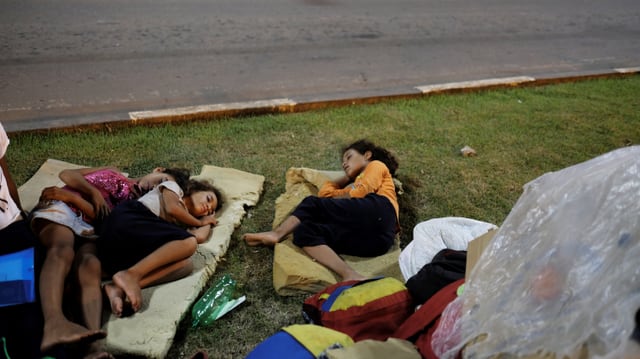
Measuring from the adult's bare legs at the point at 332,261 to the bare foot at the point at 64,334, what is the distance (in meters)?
1.23

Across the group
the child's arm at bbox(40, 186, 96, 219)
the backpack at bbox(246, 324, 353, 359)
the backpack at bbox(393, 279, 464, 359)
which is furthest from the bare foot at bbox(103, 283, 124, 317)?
the backpack at bbox(393, 279, 464, 359)

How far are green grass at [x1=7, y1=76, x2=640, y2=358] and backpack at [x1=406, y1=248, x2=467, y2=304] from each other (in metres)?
0.62

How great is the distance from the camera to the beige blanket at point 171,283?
259 centimetres

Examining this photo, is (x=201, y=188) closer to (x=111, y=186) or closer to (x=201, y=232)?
(x=201, y=232)

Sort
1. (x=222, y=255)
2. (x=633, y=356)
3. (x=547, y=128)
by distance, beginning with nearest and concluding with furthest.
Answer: (x=633, y=356) < (x=222, y=255) < (x=547, y=128)

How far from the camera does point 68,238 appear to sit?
2908mm

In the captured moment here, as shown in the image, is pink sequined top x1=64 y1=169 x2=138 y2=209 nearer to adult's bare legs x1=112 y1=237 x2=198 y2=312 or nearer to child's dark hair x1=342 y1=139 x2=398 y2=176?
adult's bare legs x1=112 y1=237 x2=198 y2=312

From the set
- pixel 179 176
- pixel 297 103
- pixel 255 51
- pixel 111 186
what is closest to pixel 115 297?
pixel 111 186

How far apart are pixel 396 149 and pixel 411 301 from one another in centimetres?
223

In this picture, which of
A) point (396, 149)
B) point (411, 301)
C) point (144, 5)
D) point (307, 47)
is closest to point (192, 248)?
point (411, 301)

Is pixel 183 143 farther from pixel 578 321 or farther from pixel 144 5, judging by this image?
pixel 144 5

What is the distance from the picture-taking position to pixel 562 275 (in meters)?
1.83

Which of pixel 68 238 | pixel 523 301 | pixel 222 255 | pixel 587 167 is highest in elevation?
pixel 587 167

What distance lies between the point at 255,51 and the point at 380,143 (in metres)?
2.64
